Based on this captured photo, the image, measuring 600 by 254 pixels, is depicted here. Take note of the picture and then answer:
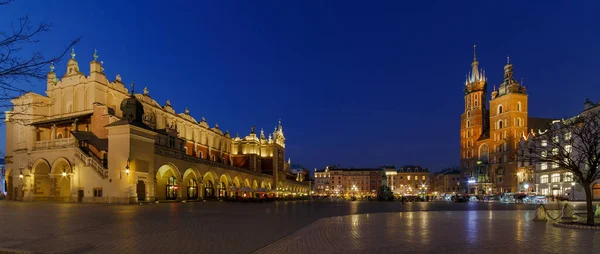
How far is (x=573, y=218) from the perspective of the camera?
24.7 metres

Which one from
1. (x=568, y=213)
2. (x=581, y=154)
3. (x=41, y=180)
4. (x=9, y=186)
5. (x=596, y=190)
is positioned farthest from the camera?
(x=596, y=190)

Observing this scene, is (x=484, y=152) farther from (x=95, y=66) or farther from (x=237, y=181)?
(x=95, y=66)

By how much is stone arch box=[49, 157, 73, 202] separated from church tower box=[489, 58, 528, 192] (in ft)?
355

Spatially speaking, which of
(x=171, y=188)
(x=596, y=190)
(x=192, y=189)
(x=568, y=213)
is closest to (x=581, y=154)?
(x=568, y=213)

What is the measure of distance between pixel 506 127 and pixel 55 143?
115723mm

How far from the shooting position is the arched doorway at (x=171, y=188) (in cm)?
5741

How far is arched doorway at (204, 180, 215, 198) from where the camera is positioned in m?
69.8

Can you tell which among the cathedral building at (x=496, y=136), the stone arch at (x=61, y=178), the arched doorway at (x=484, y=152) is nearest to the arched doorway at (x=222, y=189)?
the stone arch at (x=61, y=178)

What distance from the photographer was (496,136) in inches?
5256

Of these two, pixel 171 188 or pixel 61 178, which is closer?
pixel 61 178

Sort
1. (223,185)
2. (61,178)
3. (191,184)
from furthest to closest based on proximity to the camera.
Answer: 1. (223,185)
2. (191,184)
3. (61,178)

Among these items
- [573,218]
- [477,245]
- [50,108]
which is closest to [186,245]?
[477,245]

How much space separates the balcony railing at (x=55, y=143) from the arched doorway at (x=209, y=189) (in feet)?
74.8

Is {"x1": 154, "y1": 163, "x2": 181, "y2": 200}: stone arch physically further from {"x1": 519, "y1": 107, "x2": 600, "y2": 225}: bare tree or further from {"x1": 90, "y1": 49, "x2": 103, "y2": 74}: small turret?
{"x1": 519, "y1": 107, "x2": 600, "y2": 225}: bare tree
